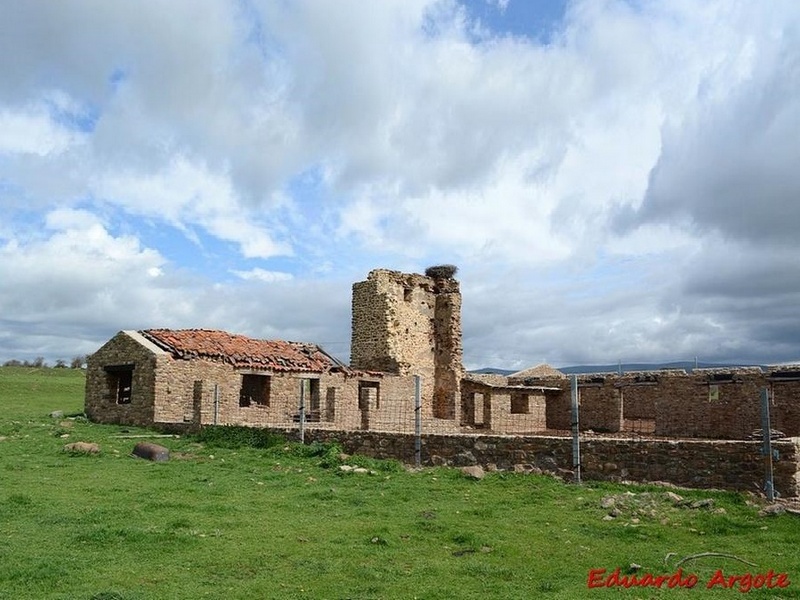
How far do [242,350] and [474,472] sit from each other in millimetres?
13992

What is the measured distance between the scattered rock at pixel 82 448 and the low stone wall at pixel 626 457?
6.53 m

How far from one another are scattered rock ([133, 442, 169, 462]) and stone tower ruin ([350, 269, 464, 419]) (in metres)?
14.8

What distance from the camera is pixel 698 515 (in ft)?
32.8

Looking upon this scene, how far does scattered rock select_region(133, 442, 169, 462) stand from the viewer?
1563 centimetres

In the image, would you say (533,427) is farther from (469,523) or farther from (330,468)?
(469,523)

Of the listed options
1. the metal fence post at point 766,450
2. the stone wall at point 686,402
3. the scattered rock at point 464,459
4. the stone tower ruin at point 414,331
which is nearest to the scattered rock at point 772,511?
the metal fence post at point 766,450

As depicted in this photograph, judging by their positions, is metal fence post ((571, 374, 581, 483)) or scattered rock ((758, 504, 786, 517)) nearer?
scattered rock ((758, 504, 786, 517))

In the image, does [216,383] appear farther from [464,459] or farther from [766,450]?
[766,450]

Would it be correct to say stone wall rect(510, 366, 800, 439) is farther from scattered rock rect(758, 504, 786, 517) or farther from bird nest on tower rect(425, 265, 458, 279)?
scattered rock rect(758, 504, 786, 517)

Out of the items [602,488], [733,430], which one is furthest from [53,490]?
[733,430]

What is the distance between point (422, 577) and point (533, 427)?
2319 centimetres

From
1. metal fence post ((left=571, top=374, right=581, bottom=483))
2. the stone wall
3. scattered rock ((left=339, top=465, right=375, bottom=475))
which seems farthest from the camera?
the stone wall

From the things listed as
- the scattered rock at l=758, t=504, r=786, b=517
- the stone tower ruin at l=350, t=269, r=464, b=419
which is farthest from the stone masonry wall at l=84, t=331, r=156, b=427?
the scattered rock at l=758, t=504, r=786, b=517

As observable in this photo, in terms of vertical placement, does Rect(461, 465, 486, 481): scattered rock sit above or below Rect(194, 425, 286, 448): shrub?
below
